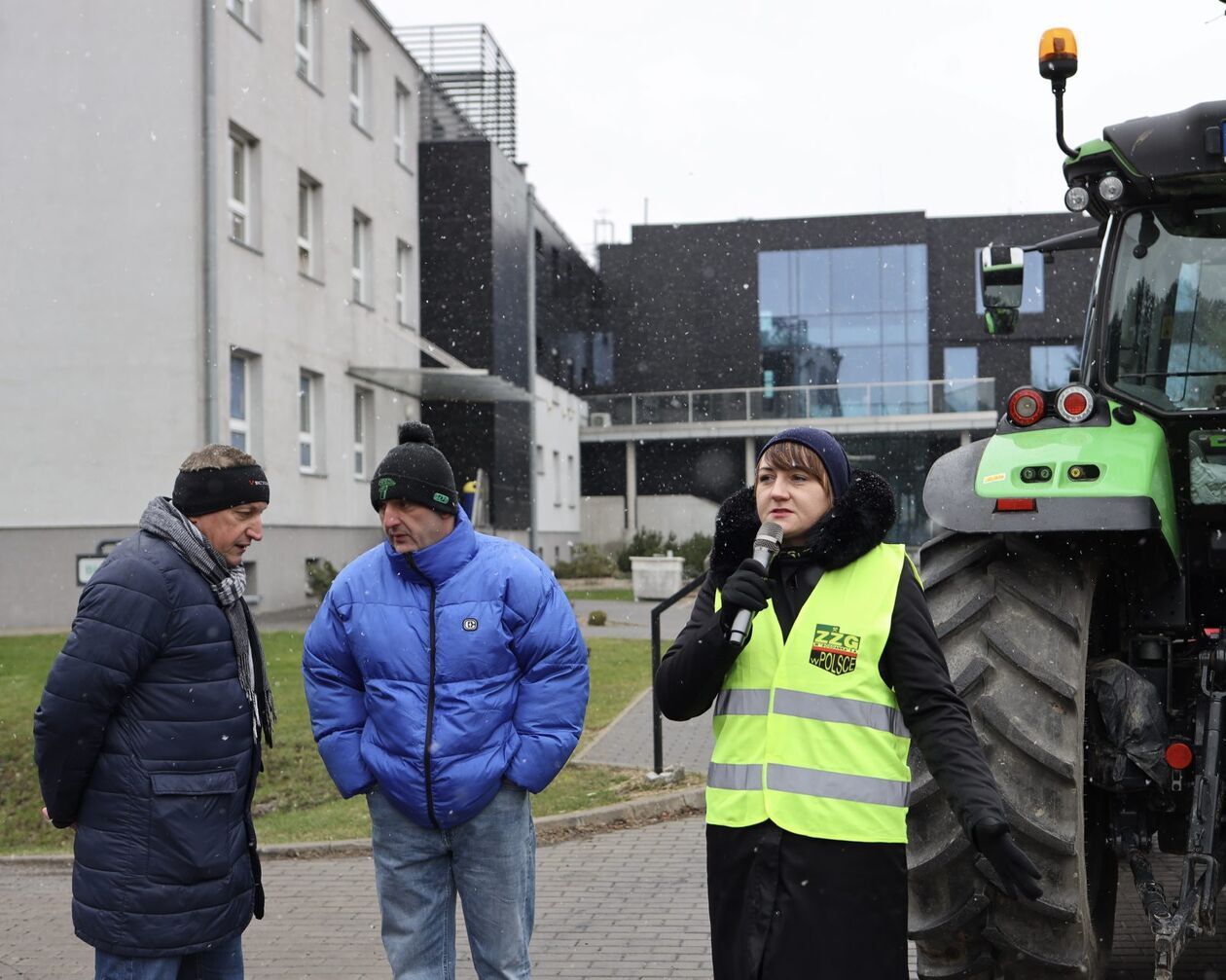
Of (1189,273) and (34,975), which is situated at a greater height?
(1189,273)

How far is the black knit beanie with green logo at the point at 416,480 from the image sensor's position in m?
4.17

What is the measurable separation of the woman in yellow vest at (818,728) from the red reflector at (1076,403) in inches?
51.6

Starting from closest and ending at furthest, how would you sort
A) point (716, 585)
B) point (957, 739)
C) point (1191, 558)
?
point (957, 739), point (716, 585), point (1191, 558)

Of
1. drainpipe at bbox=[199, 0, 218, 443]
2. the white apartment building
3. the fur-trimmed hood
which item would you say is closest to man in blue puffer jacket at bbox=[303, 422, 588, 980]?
the fur-trimmed hood

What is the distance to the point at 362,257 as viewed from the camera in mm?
27844

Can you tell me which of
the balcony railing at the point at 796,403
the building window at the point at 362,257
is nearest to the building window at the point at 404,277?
the building window at the point at 362,257

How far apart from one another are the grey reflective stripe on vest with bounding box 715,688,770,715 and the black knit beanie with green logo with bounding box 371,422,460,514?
117 cm

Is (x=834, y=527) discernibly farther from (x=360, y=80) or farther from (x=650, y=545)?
(x=650, y=545)

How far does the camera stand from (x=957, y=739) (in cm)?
326

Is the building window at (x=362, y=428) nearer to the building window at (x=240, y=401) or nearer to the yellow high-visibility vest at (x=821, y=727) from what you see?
the building window at (x=240, y=401)

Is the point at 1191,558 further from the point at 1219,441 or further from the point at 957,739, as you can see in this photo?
the point at 957,739

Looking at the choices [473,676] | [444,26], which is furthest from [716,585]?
[444,26]

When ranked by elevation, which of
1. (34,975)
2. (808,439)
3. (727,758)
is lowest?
(34,975)

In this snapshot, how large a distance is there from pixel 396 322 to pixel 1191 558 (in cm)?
2566
